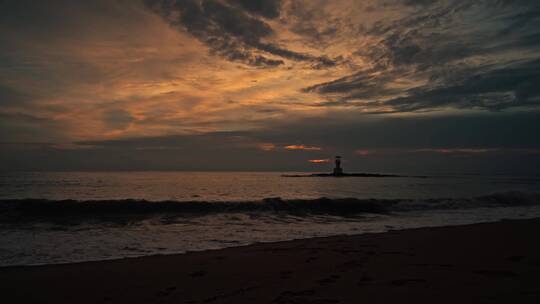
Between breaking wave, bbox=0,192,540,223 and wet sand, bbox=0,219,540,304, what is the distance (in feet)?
30.8

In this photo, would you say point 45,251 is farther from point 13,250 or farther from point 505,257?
point 505,257

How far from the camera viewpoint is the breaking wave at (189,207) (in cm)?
1527

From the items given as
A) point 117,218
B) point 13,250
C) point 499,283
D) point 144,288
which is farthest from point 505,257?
point 117,218

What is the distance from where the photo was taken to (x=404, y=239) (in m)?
8.48

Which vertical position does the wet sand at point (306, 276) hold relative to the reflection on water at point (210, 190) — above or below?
above

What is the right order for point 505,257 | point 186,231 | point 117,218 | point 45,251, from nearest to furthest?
point 505,257
point 45,251
point 186,231
point 117,218

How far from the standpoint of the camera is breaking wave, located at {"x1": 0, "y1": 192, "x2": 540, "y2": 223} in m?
15.3

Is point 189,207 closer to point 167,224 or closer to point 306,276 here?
point 167,224

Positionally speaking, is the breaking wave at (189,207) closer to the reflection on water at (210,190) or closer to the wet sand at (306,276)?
the reflection on water at (210,190)

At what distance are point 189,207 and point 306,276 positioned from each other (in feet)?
45.7

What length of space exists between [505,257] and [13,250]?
422 inches

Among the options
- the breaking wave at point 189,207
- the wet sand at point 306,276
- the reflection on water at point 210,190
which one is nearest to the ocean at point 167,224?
the breaking wave at point 189,207

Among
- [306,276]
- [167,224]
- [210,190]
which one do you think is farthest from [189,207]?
[210,190]

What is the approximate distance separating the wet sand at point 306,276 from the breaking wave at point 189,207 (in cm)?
938
